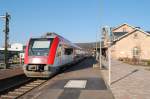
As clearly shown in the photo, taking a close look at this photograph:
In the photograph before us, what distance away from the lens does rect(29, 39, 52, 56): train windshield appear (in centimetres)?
1900

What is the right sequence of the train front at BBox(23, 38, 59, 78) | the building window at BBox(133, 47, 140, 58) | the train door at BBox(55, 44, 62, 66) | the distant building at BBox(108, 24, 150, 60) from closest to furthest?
the train front at BBox(23, 38, 59, 78), the train door at BBox(55, 44, 62, 66), the distant building at BBox(108, 24, 150, 60), the building window at BBox(133, 47, 140, 58)

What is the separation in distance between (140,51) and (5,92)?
42.1 metres

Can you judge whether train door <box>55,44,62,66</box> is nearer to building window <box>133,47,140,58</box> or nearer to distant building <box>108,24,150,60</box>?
distant building <box>108,24,150,60</box>

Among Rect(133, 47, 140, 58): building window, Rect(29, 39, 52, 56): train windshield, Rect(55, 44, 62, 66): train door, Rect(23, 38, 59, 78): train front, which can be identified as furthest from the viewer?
Rect(133, 47, 140, 58): building window

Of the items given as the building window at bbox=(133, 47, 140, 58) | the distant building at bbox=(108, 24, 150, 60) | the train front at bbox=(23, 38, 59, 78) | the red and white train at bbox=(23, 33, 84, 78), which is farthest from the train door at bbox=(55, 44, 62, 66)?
→ the building window at bbox=(133, 47, 140, 58)

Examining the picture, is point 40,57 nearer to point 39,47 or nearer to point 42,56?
point 42,56

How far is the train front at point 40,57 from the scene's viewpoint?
18516 millimetres

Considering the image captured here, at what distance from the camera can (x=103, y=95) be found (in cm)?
1264

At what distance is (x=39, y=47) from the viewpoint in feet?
63.2

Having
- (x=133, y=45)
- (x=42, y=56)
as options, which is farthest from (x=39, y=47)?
(x=133, y=45)

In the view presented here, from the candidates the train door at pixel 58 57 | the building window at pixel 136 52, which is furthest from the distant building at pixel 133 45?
the train door at pixel 58 57

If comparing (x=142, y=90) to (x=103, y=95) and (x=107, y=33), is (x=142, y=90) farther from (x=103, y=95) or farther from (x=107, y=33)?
(x=107, y=33)

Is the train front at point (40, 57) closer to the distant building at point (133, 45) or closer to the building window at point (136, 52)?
the distant building at point (133, 45)

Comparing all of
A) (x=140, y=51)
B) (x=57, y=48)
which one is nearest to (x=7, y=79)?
(x=57, y=48)
